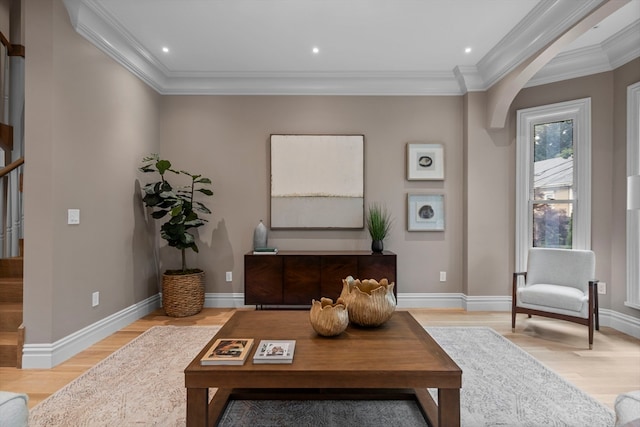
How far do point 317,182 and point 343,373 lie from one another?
2.97m

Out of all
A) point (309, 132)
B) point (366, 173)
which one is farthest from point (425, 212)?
point (309, 132)

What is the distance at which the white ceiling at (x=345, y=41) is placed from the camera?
2.84 metres

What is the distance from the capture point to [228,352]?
1572 millimetres

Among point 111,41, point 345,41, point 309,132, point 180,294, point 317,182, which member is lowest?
point 180,294

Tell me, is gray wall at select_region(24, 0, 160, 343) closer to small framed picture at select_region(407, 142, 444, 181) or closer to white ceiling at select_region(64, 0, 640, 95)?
white ceiling at select_region(64, 0, 640, 95)

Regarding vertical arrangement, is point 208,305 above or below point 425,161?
below

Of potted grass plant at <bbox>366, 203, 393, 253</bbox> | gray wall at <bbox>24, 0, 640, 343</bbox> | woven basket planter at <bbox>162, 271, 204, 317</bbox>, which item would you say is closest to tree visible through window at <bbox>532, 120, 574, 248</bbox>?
gray wall at <bbox>24, 0, 640, 343</bbox>

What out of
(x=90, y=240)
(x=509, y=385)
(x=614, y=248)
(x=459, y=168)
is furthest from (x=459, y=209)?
(x=90, y=240)

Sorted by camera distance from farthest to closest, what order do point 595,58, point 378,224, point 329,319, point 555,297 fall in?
point 378,224 → point 595,58 → point 555,297 → point 329,319

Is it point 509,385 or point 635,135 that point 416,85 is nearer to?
point 635,135

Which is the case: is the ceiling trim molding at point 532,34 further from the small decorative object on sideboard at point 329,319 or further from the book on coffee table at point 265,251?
the book on coffee table at point 265,251

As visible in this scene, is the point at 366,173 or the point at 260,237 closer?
the point at 260,237

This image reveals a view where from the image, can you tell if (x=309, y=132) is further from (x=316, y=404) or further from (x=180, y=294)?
(x=316, y=404)

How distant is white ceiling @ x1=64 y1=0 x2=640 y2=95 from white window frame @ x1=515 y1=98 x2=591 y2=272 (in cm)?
37
